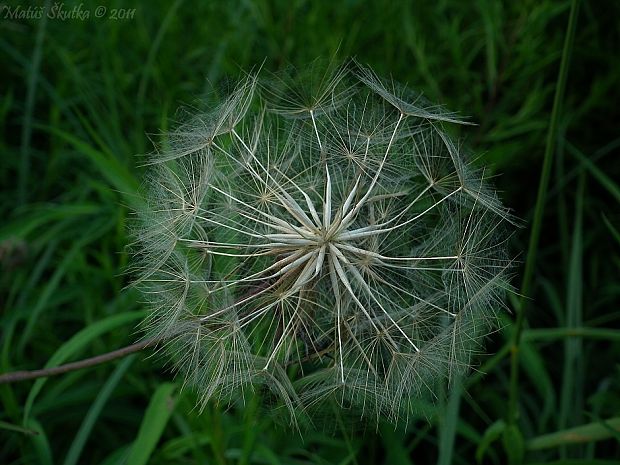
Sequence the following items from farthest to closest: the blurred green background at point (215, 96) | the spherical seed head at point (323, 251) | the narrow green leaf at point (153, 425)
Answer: the blurred green background at point (215, 96)
the narrow green leaf at point (153, 425)
the spherical seed head at point (323, 251)

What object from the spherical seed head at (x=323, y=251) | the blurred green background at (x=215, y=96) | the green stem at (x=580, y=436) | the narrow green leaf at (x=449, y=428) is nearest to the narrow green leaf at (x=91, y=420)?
the blurred green background at (x=215, y=96)

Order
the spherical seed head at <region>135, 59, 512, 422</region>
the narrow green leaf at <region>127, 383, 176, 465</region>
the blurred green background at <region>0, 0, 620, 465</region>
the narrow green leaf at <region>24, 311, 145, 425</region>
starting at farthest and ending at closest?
1. the blurred green background at <region>0, 0, 620, 465</region>
2. the narrow green leaf at <region>24, 311, 145, 425</region>
3. the narrow green leaf at <region>127, 383, 176, 465</region>
4. the spherical seed head at <region>135, 59, 512, 422</region>

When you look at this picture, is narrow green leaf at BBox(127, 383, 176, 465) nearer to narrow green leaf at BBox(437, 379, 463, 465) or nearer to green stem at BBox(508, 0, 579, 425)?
narrow green leaf at BBox(437, 379, 463, 465)

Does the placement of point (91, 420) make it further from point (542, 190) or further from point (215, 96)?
point (542, 190)

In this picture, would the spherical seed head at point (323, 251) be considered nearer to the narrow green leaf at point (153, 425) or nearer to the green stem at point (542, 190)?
the green stem at point (542, 190)

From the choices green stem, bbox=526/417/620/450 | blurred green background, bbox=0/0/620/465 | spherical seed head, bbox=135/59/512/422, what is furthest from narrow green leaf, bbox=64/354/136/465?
green stem, bbox=526/417/620/450

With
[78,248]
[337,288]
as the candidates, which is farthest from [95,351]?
[337,288]

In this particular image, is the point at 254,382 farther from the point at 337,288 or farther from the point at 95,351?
the point at 95,351
